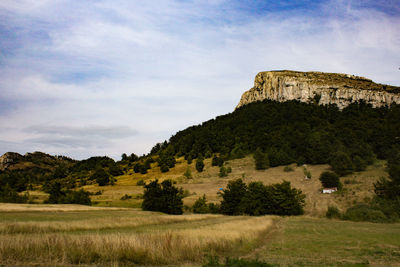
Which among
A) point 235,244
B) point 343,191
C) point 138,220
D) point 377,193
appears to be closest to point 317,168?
point 343,191

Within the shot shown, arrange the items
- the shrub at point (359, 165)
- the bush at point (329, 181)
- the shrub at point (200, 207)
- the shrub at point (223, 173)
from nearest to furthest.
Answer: the shrub at point (200, 207) → the bush at point (329, 181) → the shrub at point (359, 165) → the shrub at point (223, 173)

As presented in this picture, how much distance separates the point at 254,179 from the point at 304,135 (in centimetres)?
4178

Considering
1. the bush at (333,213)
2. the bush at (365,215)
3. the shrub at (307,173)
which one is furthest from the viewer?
the shrub at (307,173)

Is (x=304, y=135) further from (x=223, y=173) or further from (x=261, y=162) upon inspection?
(x=223, y=173)

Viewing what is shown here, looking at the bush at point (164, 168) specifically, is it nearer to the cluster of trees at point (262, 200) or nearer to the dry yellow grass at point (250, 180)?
the dry yellow grass at point (250, 180)

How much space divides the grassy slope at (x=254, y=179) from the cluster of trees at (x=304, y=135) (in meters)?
5.79

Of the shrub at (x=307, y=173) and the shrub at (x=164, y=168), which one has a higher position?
the shrub at (x=164, y=168)

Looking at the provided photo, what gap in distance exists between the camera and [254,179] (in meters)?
98.7

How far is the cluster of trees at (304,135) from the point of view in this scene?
109 meters

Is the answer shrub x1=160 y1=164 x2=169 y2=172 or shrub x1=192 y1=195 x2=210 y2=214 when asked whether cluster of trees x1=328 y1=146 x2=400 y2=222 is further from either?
shrub x1=160 y1=164 x2=169 y2=172

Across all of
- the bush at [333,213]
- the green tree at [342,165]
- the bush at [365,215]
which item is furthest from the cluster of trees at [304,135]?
the bush at [365,215]

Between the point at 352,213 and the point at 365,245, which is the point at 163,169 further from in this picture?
the point at 365,245

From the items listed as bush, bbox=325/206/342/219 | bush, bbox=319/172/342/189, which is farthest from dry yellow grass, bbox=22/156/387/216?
bush, bbox=325/206/342/219

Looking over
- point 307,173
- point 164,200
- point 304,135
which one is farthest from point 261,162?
point 164,200
